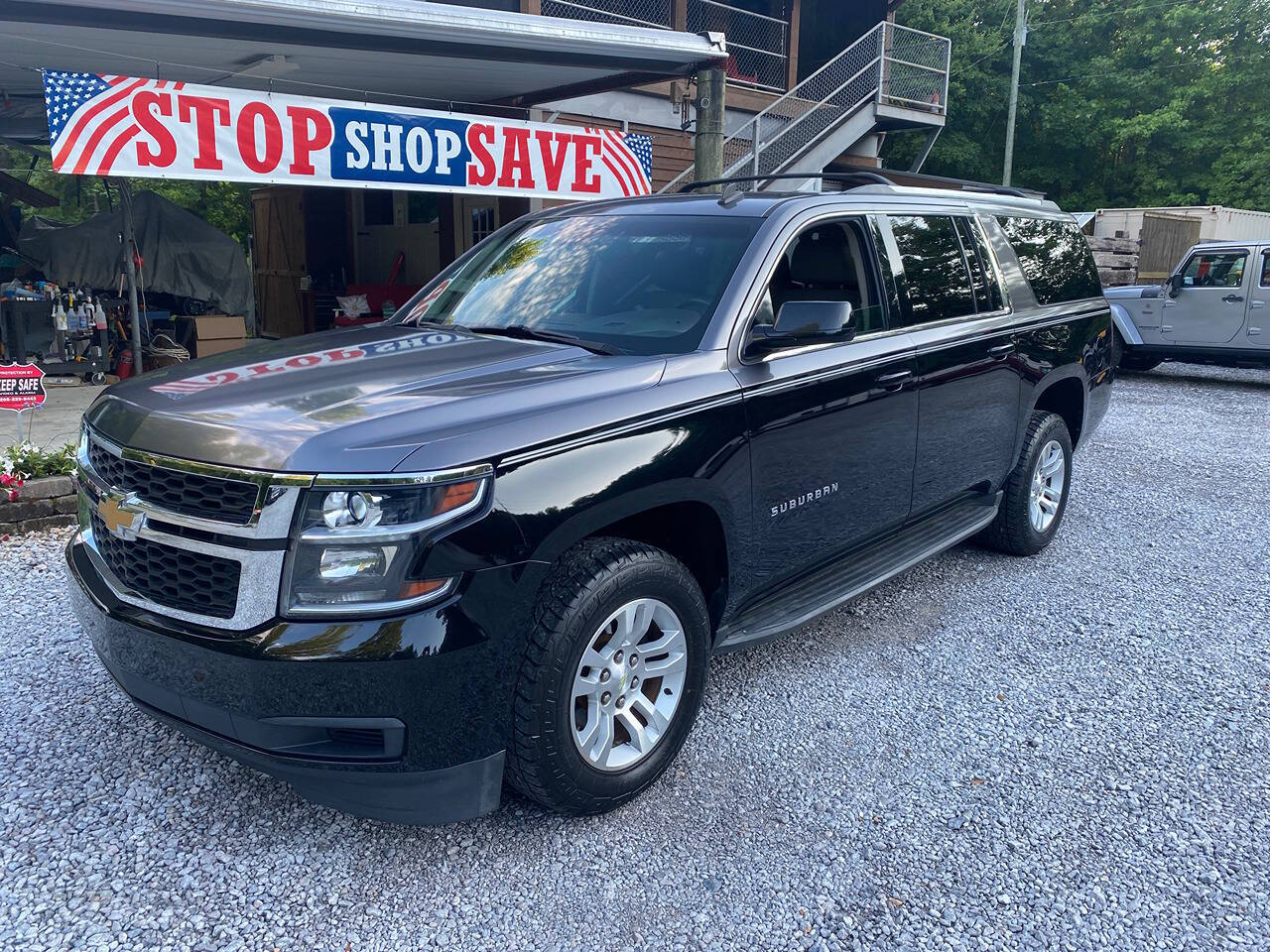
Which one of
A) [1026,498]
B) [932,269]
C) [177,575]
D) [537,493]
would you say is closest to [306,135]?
[932,269]

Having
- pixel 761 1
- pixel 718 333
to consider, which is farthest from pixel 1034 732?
pixel 761 1

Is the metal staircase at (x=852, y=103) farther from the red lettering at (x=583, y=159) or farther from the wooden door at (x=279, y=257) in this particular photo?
the wooden door at (x=279, y=257)

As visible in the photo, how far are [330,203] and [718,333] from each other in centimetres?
1504

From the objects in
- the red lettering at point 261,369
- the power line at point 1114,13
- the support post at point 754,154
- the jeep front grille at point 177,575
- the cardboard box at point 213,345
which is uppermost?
the power line at point 1114,13

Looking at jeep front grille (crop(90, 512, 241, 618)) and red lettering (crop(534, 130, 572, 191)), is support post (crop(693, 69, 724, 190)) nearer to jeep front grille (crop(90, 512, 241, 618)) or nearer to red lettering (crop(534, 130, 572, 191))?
red lettering (crop(534, 130, 572, 191))

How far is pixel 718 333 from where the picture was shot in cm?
332

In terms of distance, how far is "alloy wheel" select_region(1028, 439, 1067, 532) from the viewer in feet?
17.5

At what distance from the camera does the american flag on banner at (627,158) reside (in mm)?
10086

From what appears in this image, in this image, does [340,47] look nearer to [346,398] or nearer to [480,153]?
[480,153]

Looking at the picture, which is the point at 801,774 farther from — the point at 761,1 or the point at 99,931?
the point at 761,1

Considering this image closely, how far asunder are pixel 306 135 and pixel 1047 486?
21.5 feet

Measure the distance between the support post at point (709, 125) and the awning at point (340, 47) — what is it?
19 cm

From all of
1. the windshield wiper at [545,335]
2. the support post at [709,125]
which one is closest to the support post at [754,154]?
the support post at [709,125]

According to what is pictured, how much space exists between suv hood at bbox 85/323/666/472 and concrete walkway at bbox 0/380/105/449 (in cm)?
452
